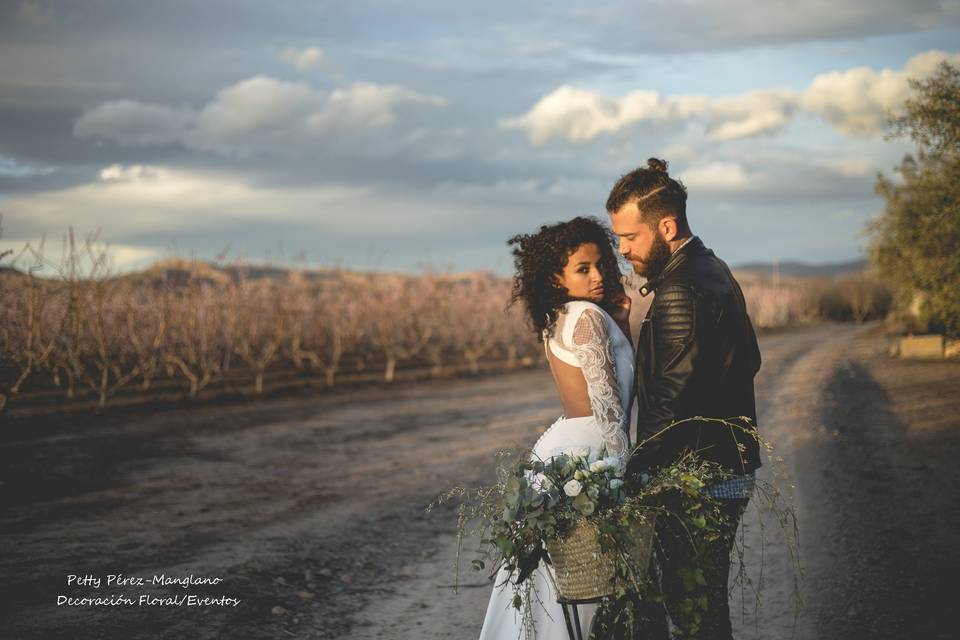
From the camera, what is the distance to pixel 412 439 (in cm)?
1344

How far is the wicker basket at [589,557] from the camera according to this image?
2586 mm

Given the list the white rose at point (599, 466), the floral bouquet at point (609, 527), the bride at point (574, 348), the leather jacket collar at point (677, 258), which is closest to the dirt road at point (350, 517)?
the bride at point (574, 348)

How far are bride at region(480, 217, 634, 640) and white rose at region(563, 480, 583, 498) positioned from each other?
0.40 metres

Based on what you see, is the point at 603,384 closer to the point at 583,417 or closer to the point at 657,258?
the point at 583,417

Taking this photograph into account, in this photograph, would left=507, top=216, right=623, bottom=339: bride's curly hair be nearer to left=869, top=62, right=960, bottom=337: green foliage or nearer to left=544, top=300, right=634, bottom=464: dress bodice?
left=544, top=300, right=634, bottom=464: dress bodice

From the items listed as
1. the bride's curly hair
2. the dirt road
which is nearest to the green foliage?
the dirt road

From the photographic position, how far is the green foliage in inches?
506

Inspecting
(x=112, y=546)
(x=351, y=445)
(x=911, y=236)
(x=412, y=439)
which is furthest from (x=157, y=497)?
(x=911, y=236)

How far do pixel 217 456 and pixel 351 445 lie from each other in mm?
2063

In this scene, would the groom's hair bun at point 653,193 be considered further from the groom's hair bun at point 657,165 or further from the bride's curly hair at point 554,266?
the bride's curly hair at point 554,266

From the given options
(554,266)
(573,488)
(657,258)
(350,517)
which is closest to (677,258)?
(657,258)

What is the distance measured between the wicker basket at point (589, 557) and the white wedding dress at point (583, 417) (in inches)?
27.0

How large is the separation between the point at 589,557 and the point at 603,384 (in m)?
0.92

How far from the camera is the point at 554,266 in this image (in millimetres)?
3701
